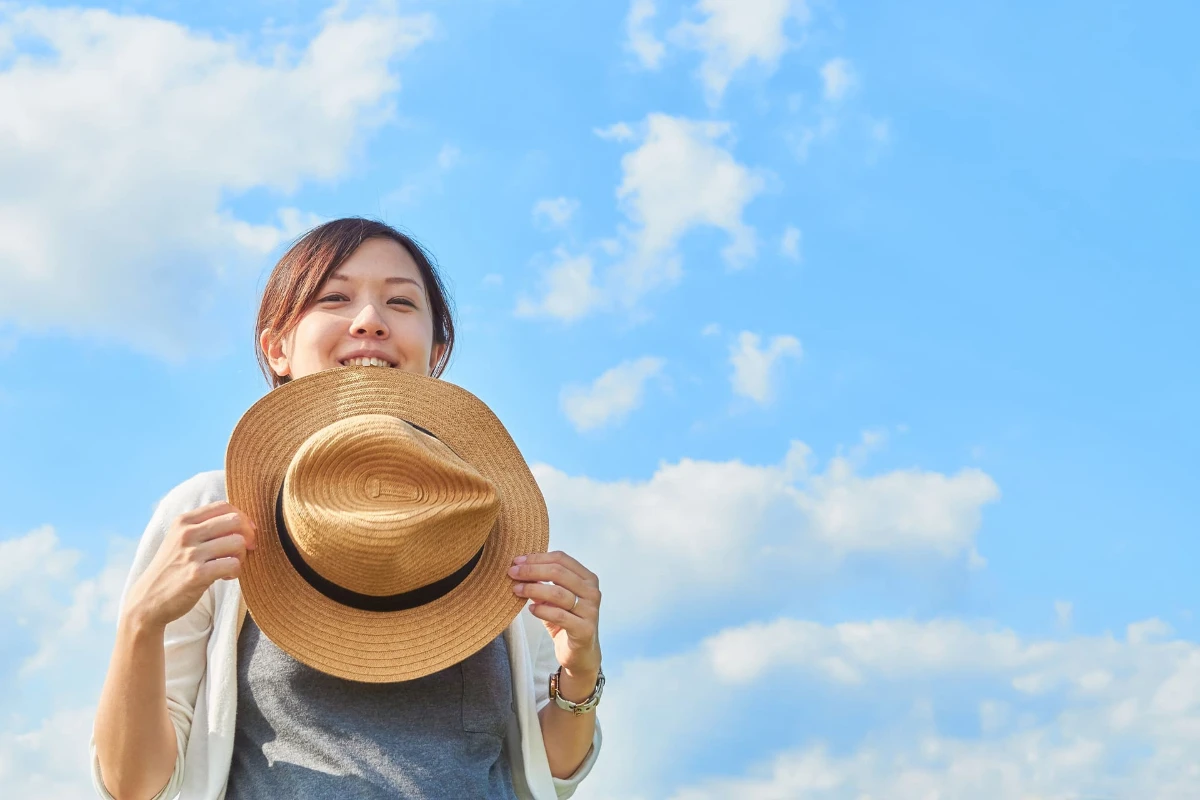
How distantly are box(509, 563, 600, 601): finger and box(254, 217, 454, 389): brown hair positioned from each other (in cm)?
120

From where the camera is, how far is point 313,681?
3264 millimetres

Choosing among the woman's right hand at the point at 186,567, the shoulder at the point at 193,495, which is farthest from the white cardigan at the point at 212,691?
the woman's right hand at the point at 186,567

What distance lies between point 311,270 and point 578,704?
5.57 ft

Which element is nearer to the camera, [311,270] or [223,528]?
[223,528]

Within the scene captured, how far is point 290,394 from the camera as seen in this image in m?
3.36

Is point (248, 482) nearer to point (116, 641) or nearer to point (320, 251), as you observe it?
point (116, 641)

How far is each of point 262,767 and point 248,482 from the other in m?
0.83

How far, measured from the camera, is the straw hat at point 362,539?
3.06 m

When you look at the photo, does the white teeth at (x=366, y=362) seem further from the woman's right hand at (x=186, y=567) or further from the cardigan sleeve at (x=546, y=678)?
the cardigan sleeve at (x=546, y=678)

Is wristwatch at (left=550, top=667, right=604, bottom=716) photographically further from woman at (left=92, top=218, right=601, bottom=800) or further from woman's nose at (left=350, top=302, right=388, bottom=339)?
woman's nose at (left=350, top=302, right=388, bottom=339)

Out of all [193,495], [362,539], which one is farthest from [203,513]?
[193,495]

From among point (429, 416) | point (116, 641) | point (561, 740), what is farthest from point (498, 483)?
point (116, 641)

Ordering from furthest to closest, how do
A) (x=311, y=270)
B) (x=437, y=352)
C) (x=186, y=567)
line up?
(x=437, y=352) < (x=311, y=270) < (x=186, y=567)

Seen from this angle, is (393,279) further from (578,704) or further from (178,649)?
(578,704)
